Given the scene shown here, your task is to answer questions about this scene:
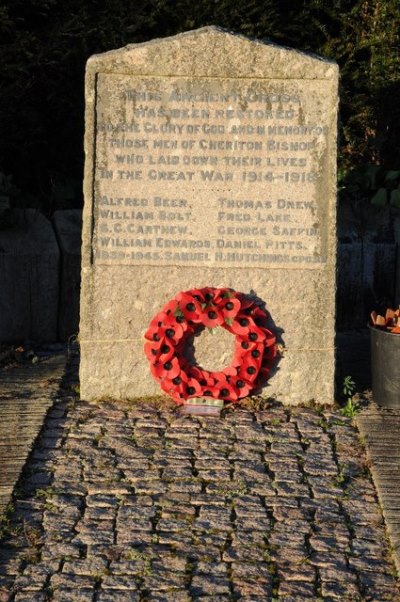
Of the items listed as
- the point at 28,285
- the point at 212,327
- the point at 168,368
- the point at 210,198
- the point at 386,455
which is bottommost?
the point at 386,455

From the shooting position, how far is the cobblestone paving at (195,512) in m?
4.65

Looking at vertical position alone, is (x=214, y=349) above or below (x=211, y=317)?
below

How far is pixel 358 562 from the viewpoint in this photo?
4.86 meters

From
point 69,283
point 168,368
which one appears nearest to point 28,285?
point 69,283

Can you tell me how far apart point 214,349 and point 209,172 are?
1.03 m

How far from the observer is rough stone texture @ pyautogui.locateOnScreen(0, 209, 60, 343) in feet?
26.8

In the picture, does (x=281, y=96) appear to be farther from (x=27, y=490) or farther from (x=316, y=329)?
(x=27, y=490)

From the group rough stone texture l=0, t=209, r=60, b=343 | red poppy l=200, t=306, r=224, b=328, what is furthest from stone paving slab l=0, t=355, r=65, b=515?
red poppy l=200, t=306, r=224, b=328

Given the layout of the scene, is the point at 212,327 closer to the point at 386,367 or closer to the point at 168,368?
the point at 168,368

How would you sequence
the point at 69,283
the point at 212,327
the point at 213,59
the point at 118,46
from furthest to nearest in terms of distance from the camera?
1. the point at 118,46
2. the point at 69,283
3. the point at 212,327
4. the point at 213,59

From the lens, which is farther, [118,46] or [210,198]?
[118,46]

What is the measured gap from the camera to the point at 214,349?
6.88 meters

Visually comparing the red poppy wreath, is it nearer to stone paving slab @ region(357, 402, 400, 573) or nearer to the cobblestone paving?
the cobblestone paving

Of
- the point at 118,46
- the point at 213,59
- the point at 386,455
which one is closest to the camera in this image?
the point at 386,455
